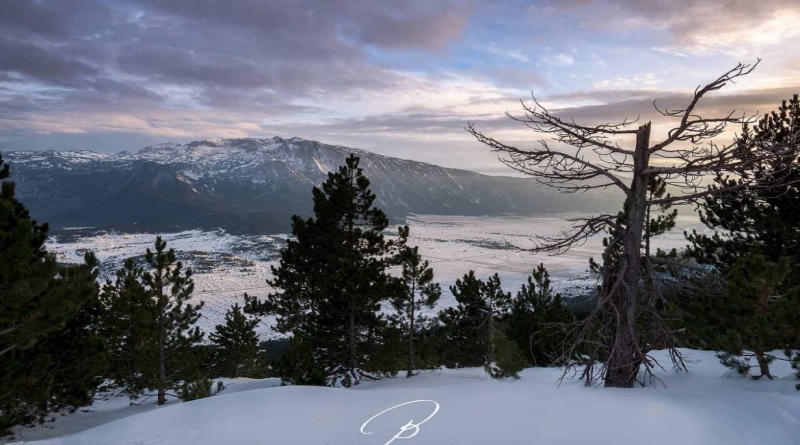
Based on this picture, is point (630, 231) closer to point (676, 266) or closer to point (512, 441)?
point (676, 266)

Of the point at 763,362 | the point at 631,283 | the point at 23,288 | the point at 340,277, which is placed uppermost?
the point at 631,283

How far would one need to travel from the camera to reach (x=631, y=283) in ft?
23.8

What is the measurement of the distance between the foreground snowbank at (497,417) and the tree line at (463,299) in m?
0.97

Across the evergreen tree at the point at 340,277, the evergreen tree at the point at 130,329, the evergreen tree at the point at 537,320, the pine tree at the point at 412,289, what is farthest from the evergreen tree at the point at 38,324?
the evergreen tree at the point at 537,320

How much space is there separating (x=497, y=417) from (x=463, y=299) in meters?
24.9

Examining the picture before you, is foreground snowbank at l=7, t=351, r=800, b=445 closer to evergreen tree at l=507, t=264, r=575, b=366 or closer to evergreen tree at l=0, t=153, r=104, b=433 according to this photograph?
evergreen tree at l=0, t=153, r=104, b=433

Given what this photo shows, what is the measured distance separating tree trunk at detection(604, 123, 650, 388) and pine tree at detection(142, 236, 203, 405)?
61.6 feet

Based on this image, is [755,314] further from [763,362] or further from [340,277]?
[340,277]

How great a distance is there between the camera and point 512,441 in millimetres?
4879

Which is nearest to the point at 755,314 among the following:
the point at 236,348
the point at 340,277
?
the point at 340,277

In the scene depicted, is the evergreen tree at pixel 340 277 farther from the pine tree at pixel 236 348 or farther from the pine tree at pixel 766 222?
the pine tree at pixel 766 222

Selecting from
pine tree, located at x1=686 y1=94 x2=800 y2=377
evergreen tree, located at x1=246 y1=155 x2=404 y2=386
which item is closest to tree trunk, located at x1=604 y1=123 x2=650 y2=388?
pine tree, located at x1=686 y1=94 x2=800 y2=377

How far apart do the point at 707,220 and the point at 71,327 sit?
24.4 meters

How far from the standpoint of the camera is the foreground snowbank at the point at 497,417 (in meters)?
4.90
